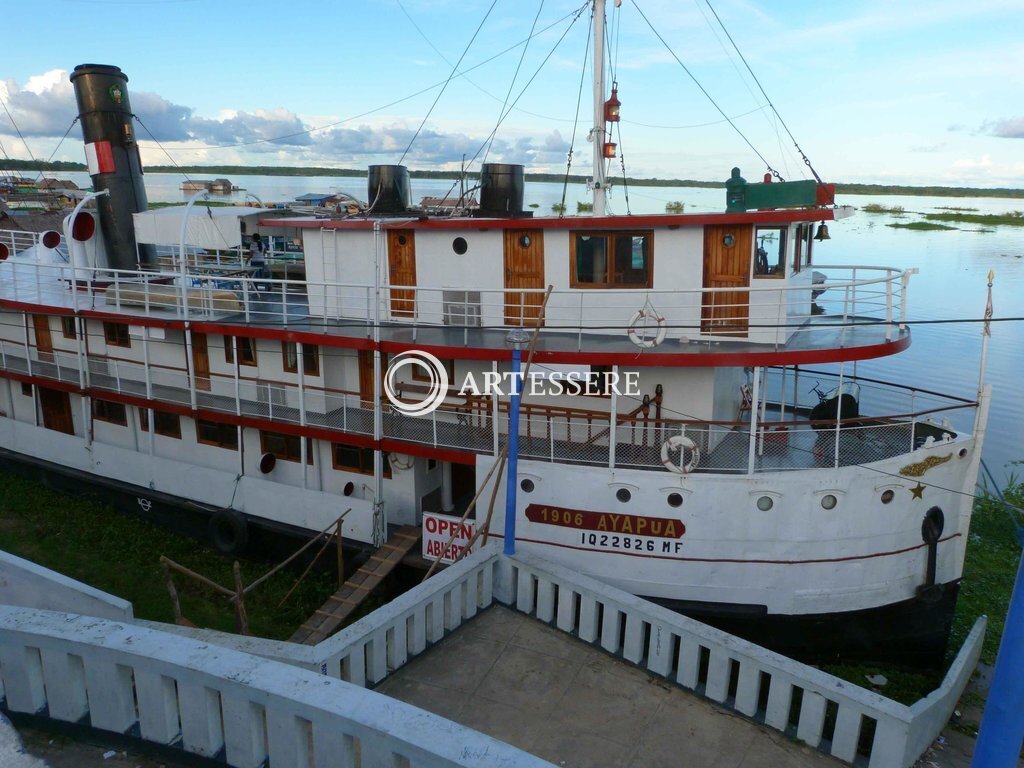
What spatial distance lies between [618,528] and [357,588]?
4.04 metres

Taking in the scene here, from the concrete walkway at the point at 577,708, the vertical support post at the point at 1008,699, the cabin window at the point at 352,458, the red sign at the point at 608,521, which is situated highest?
the vertical support post at the point at 1008,699

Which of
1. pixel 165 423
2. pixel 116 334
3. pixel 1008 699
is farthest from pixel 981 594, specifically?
pixel 116 334

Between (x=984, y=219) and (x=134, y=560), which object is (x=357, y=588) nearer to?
(x=134, y=560)

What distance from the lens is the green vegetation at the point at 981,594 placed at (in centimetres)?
1105

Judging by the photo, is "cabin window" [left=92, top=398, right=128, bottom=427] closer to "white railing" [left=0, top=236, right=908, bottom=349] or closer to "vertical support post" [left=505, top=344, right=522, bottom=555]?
"white railing" [left=0, top=236, right=908, bottom=349]

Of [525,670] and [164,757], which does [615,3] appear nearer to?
[525,670]

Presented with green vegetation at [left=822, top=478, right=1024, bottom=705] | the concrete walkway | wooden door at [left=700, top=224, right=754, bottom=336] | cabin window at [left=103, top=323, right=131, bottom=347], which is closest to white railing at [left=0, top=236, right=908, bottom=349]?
wooden door at [left=700, top=224, right=754, bottom=336]

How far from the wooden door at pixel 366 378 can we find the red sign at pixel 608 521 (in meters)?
4.09

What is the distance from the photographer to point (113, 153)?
1808 cm

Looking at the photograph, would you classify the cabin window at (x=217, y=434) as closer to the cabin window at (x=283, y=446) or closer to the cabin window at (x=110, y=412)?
the cabin window at (x=283, y=446)

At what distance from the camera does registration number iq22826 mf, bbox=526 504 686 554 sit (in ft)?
35.7

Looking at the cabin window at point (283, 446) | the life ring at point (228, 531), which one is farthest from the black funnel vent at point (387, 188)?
the life ring at point (228, 531)

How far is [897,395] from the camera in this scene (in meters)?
27.7

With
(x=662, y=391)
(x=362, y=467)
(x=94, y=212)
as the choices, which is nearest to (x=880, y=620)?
(x=662, y=391)
